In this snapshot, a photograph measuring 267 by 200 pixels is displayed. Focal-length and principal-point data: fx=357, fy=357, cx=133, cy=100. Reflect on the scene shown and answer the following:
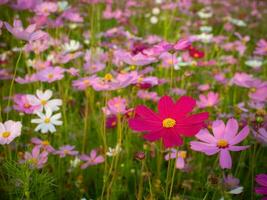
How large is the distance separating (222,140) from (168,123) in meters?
0.14

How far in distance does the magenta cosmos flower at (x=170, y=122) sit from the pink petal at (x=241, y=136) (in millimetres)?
85

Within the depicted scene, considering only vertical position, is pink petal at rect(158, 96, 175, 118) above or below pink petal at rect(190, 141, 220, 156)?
above

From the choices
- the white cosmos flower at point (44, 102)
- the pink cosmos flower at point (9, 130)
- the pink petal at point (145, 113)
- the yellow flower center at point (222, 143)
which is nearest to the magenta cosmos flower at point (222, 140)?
the yellow flower center at point (222, 143)

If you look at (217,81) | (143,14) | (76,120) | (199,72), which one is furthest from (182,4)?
(76,120)

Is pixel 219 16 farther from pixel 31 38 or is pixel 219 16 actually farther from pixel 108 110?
pixel 31 38

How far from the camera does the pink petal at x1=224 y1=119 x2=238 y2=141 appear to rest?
85 centimetres

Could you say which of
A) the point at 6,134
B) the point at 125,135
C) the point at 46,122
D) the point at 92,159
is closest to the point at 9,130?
the point at 6,134

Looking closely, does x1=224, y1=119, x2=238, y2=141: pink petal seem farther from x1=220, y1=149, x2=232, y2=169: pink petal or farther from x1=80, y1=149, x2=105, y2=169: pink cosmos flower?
x1=80, y1=149, x2=105, y2=169: pink cosmos flower

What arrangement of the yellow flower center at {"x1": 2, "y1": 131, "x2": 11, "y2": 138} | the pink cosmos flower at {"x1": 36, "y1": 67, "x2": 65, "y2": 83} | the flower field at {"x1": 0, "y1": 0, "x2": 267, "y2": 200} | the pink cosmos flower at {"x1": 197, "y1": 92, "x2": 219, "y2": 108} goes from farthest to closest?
the pink cosmos flower at {"x1": 197, "y1": 92, "x2": 219, "y2": 108} < the pink cosmos flower at {"x1": 36, "y1": 67, "x2": 65, "y2": 83} < the yellow flower center at {"x1": 2, "y1": 131, "x2": 11, "y2": 138} < the flower field at {"x1": 0, "y1": 0, "x2": 267, "y2": 200}

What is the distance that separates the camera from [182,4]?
138 inches

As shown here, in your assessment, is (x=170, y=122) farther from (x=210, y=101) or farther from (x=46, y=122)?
(x=210, y=101)

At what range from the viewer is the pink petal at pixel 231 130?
0.85 metres

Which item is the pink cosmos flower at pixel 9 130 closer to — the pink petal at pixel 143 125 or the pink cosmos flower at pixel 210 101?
the pink petal at pixel 143 125

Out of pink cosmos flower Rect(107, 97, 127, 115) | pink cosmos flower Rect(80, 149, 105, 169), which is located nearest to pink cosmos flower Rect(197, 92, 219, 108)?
pink cosmos flower Rect(107, 97, 127, 115)
